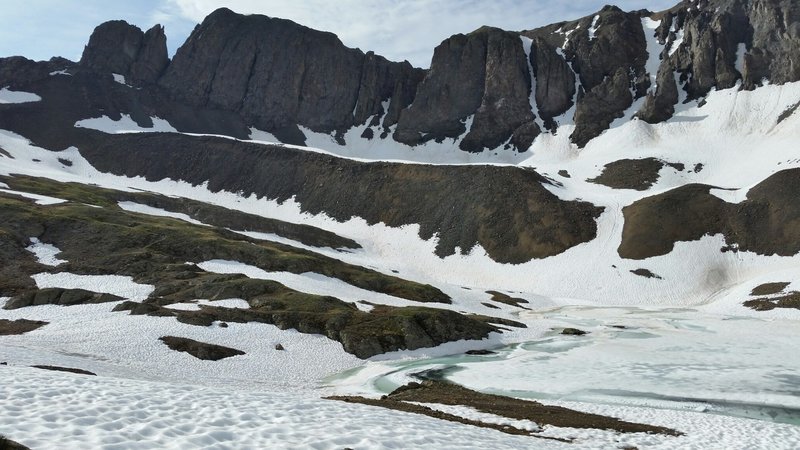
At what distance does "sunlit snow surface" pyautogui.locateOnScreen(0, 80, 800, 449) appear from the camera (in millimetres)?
13688

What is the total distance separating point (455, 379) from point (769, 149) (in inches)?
5506

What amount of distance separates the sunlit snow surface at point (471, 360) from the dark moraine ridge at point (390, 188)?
4277 mm

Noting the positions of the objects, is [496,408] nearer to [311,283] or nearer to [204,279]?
[204,279]

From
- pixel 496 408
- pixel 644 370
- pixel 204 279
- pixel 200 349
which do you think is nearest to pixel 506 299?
pixel 644 370

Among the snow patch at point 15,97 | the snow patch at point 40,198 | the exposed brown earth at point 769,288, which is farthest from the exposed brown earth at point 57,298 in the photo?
the snow patch at point 15,97

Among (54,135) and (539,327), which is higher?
(54,135)

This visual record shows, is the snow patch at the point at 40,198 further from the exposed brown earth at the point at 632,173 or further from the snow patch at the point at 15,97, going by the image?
the exposed brown earth at the point at 632,173

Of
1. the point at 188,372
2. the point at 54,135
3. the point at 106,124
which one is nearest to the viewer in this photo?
the point at 188,372

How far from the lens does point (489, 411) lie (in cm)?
2564

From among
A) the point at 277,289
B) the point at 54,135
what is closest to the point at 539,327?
the point at 277,289

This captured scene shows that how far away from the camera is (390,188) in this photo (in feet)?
453

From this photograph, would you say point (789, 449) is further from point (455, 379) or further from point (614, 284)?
point (614, 284)

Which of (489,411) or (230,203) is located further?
(230,203)

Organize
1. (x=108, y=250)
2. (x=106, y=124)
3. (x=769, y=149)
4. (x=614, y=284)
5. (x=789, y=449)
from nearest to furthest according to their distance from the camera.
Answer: (x=789, y=449)
(x=108, y=250)
(x=614, y=284)
(x=769, y=149)
(x=106, y=124)
